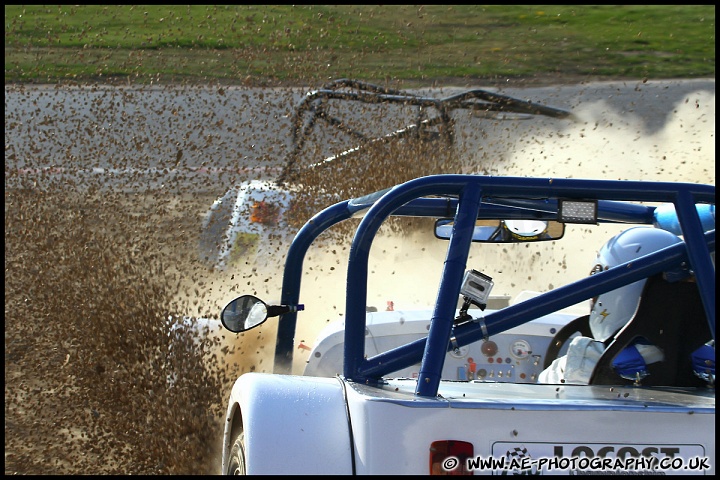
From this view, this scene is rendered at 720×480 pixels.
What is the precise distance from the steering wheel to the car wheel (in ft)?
6.04

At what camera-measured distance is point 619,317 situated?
3.24 metres

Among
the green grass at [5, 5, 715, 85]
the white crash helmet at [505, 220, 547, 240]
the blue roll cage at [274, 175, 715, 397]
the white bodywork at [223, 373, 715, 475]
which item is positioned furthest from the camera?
the green grass at [5, 5, 715, 85]

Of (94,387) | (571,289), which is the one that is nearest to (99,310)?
(94,387)

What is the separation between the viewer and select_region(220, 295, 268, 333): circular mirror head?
3.56 metres

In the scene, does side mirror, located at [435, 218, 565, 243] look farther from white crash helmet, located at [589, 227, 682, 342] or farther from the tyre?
the tyre

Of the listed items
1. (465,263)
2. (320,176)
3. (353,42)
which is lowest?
(465,263)

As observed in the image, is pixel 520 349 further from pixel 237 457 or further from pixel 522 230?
pixel 237 457

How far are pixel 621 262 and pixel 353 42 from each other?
1366 cm

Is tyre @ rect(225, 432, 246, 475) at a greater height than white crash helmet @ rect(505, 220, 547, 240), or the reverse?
white crash helmet @ rect(505, 220, 547, 240)

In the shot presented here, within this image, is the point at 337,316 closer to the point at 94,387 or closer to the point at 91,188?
the point at 94,387

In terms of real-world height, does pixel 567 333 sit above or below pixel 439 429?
above

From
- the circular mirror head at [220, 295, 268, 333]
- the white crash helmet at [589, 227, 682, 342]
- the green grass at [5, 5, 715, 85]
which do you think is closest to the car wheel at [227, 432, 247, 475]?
the circular mirror head at [220, 295, 268, 333]

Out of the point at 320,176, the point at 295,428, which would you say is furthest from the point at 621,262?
the point at 320,176

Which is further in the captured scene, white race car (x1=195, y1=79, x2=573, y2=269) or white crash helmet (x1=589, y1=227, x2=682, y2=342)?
white race car (x1=195, y1=79, x2=573, y2=269)
